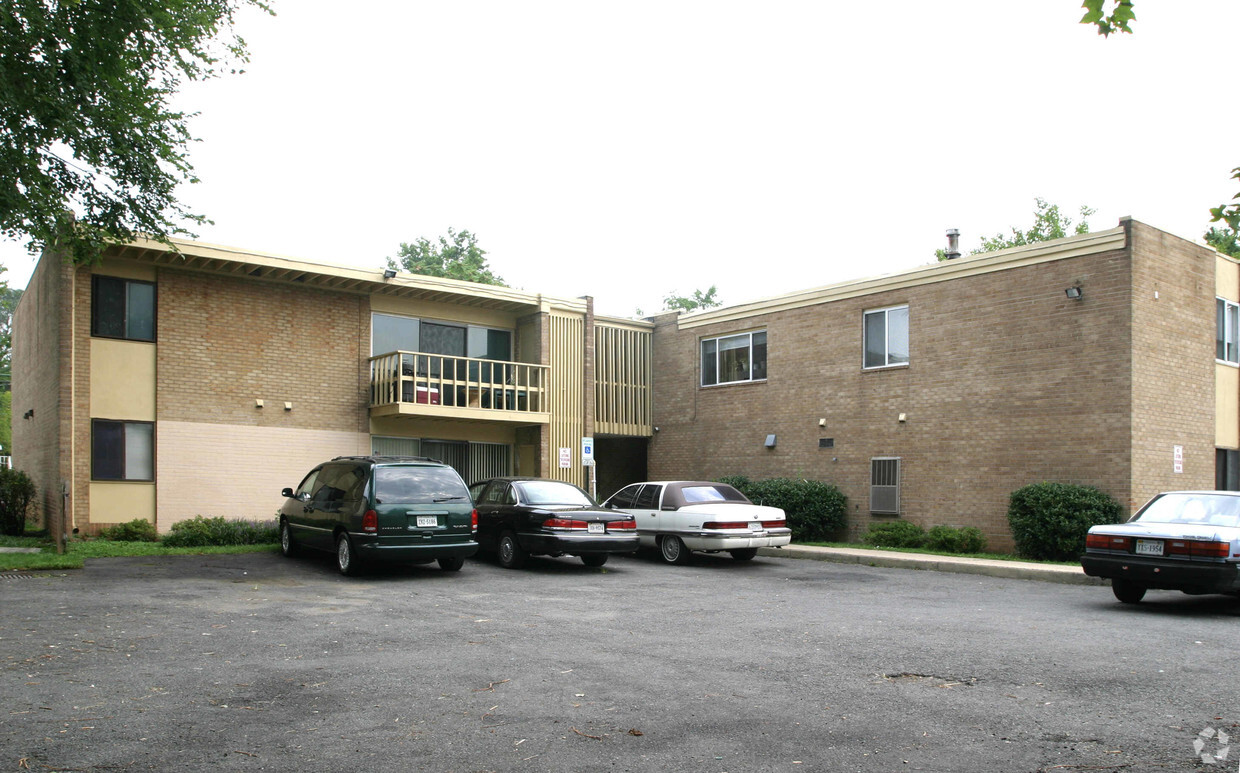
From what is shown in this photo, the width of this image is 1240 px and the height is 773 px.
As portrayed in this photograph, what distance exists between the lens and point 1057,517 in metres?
17.4

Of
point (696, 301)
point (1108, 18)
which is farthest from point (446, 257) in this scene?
point (1108, 18)

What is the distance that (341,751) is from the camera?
536cm

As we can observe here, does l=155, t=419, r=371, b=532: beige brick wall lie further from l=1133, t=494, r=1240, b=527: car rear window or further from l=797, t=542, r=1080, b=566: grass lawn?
l=1133, t=494, r=1240, b=527: car rear window

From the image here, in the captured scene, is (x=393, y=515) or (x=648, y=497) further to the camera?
(x=648, y=497)

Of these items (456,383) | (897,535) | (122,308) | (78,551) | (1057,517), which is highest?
(122,308)

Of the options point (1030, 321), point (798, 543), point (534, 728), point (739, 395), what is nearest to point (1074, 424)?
point (1030, 321)

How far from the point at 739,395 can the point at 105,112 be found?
50.6ft

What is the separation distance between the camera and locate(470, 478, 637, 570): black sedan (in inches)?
585

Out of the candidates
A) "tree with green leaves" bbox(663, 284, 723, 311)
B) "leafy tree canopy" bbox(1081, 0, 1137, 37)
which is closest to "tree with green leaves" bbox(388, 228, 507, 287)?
"tree with green leaves" bbox(663, 284, 723, 311)

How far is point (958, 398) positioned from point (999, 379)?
3.18 ft

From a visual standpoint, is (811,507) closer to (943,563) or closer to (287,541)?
(943,563)

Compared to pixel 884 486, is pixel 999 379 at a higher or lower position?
higher

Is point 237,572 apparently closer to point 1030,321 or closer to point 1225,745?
point 1225,745

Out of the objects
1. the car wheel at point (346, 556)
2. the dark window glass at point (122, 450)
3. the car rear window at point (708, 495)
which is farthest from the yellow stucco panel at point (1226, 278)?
the dark window glass at point (122, 450)
